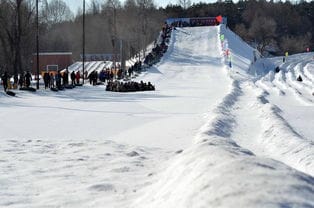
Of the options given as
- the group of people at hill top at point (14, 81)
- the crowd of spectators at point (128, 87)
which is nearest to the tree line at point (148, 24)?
the group of people at hill top at point (14, 81)

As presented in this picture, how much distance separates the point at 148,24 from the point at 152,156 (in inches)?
3397

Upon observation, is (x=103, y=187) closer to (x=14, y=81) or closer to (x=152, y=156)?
(x=152, y=156)

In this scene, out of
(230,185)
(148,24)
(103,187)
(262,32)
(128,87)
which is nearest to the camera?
(230,185)

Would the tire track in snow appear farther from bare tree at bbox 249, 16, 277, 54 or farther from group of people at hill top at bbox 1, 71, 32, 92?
bare tree at bbox 249, 16, 277, 54

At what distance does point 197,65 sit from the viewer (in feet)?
225

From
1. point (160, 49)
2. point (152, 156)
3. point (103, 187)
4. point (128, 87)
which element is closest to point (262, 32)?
point (160, 49)

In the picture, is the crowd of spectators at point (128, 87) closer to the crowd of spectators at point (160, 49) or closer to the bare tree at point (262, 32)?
the crowd of spectators at point (160, 49)

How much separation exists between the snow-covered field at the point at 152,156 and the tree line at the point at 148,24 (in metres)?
53.8

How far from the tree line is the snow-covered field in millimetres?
53849

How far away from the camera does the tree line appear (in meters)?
92.3

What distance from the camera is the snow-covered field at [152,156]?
546 centimetres

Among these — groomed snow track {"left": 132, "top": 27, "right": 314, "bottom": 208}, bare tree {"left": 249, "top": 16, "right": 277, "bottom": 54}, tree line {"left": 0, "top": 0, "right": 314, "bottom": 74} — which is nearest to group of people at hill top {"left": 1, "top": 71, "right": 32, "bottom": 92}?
groomed snow track {"left": 132, "top": 27, "right": 314, "bottom": 208}

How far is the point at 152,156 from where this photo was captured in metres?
10.5

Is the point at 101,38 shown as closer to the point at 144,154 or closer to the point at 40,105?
the point at 40,105
